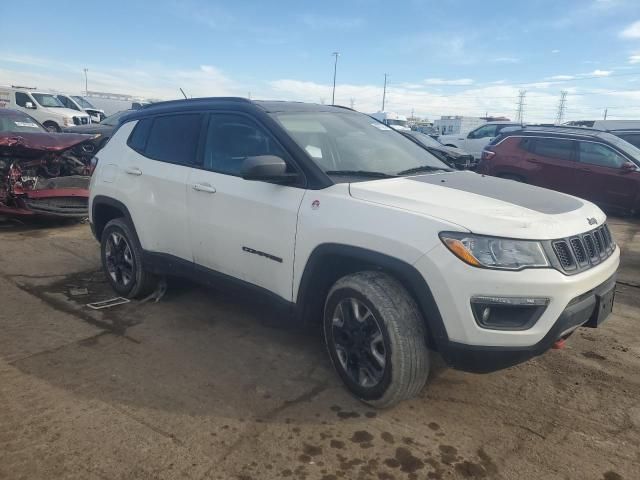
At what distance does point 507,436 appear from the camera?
2834 millimetres

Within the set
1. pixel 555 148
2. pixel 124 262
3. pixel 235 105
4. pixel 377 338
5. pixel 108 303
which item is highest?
pixel 235 105

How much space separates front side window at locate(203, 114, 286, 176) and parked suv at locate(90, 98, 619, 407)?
0.01m

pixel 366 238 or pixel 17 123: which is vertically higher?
pixel 17 123

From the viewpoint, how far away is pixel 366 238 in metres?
2.85

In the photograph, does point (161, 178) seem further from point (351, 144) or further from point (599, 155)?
point (599, 155)

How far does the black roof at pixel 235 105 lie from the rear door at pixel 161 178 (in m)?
0.08

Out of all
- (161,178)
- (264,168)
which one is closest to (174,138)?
(161,178)

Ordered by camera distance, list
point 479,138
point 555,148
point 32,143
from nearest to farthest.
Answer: point 32,143 < point 555,148 < point 479,138

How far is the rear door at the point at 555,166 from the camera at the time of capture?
1012 cm

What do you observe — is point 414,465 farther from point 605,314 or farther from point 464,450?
point 605,314

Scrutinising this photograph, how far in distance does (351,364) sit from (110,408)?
4.67ft

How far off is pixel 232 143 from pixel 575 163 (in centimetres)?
849

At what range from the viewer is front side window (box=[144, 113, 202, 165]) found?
13.4ft

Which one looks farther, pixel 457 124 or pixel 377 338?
pixel 457 124
